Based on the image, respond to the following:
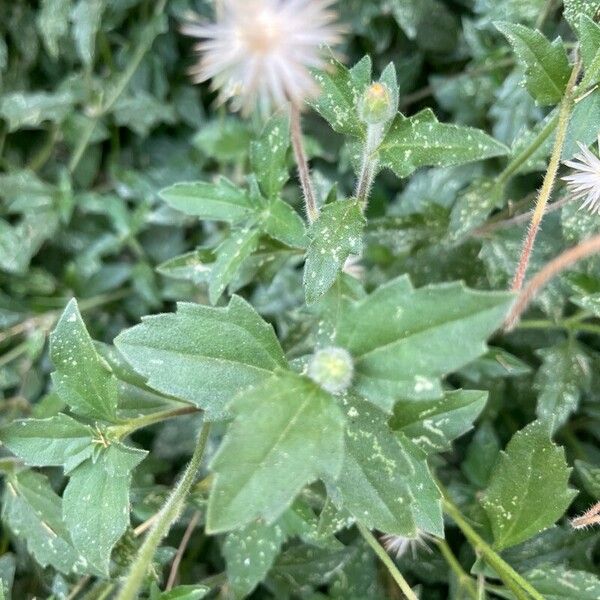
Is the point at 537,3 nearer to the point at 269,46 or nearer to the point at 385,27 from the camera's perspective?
the point at 385,27

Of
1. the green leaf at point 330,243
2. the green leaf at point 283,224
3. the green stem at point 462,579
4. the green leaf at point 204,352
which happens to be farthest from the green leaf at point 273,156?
the green stem at point 462,579

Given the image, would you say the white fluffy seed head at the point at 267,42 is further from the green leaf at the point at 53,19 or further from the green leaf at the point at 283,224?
the green leaf at the point at 53,19

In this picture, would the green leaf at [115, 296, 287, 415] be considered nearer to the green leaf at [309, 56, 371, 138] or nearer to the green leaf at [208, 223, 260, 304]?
the green leaf at [208, 223, 260, 304]

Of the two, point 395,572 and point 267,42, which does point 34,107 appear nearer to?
point 267,42

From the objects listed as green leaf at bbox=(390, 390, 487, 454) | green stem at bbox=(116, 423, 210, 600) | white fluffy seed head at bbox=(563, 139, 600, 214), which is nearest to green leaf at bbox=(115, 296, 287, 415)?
green stem at bbox=(116, 423, 210, 600)

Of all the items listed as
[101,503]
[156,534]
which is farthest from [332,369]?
[101,503]
